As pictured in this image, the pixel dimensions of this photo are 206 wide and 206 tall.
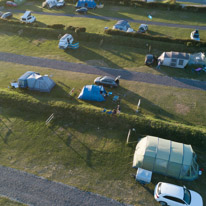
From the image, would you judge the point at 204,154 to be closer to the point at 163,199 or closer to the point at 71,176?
the point at 163,199

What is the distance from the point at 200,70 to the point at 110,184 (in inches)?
877

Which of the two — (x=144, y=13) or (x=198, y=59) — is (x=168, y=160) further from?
(x=144, y=13)

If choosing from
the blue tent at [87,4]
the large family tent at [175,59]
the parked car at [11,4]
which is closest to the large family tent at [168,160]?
the large family tent at [175,59]

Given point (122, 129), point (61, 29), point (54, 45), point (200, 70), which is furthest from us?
point (61, 29)

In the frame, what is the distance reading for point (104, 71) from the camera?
2836cm

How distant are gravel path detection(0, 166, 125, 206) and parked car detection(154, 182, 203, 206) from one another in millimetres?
3143

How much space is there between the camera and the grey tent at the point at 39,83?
24094mm

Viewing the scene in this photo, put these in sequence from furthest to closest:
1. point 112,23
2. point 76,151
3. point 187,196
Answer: point 112,23 < point 76,151 < point 187,196

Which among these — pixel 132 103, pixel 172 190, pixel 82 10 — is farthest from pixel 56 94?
pixel 82 10

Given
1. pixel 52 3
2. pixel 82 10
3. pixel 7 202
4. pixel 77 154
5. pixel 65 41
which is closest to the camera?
pixel 7 202

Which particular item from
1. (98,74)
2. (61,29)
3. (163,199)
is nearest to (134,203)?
(163,199)

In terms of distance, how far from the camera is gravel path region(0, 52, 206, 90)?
25677 mm

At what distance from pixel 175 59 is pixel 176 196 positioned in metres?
20.8

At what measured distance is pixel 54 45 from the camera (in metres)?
34.9
